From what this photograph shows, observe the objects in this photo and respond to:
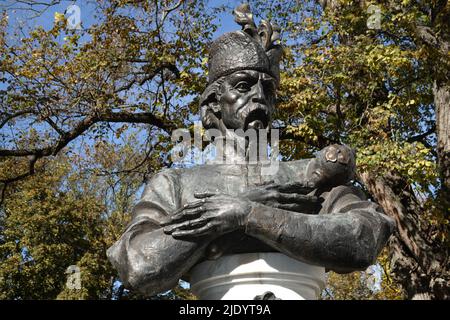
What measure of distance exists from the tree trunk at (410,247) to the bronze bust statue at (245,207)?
6.23 metres

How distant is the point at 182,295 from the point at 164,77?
578 centimetres

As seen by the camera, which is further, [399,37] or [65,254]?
[65,254]

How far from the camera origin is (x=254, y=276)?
328 cm

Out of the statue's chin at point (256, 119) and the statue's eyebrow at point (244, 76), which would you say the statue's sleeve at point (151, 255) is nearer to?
the statue's chin at point (256, 119)

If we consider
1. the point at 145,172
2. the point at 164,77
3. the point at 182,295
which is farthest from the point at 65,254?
the point at 164,77

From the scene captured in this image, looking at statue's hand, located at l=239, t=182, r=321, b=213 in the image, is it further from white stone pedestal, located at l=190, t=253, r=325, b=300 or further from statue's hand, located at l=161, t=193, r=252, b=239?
white stone pedestal, located at l=190, t=253, r=325, b=300

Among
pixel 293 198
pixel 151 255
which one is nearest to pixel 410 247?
pixel 293 198

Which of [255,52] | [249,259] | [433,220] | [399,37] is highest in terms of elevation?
[399,37]

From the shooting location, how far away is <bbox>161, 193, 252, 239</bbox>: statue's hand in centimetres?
307

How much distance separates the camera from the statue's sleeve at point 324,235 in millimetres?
3074

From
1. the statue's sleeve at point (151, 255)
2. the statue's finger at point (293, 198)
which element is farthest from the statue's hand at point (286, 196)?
the statue's sleeve at point (151, 255)

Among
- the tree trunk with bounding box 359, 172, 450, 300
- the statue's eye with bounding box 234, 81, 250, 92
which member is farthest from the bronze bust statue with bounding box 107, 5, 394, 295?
the tree trunk with bounding box 359, 172, 450, 300
